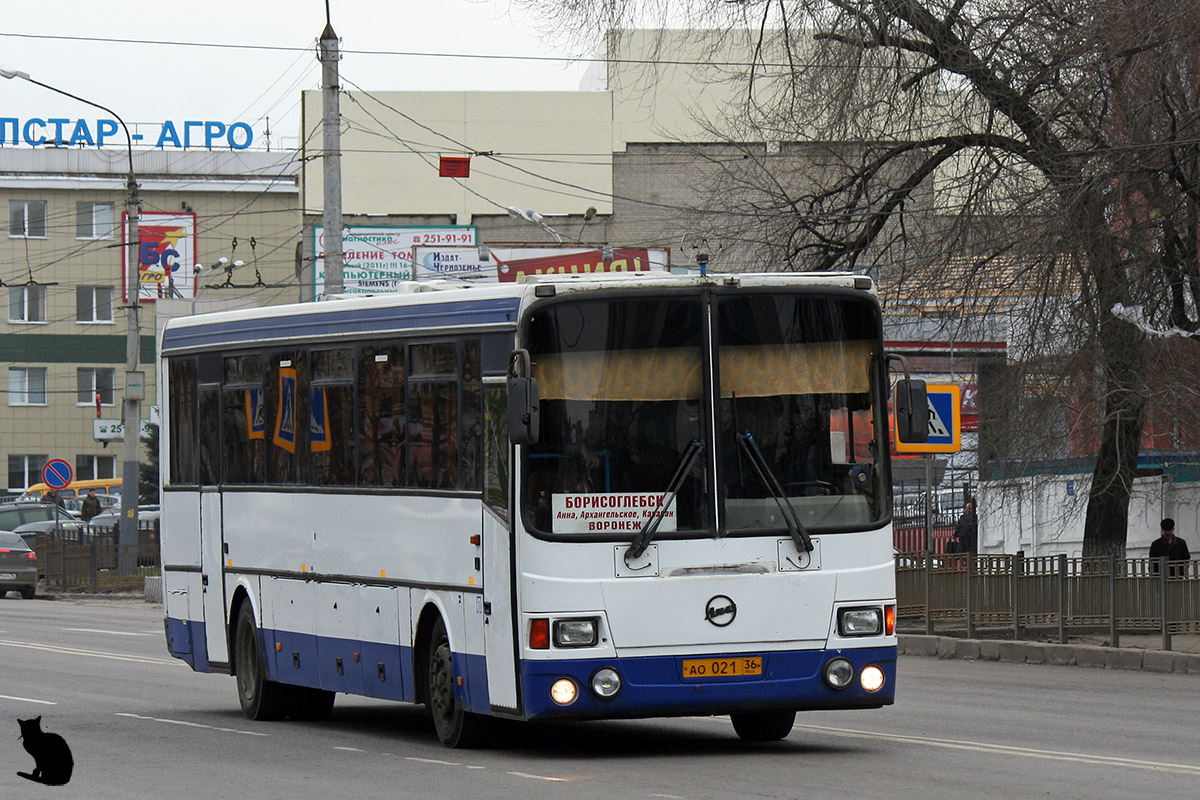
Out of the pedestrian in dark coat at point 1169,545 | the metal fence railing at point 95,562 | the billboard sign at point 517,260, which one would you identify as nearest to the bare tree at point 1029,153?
the pedestrian in dark coat at point 1169,545

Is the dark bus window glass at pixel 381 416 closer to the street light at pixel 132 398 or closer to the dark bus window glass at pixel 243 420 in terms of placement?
the dark bus window glass at pixel 243 420

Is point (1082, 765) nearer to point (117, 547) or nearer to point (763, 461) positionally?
point (763, 461)

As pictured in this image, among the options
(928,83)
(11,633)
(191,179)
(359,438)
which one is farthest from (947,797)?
(191,179)

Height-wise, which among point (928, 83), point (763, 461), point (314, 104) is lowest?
point (763, 461)

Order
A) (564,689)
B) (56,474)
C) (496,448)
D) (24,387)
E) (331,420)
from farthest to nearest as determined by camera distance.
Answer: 1. (24,387)
2. (56,474)
3. (331,420)
4. (496,448)
5. (564,689)

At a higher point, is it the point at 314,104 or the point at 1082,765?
the point at 314,104

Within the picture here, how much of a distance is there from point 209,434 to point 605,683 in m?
5.66

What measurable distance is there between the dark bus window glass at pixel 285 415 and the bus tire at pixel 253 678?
51.0 inches

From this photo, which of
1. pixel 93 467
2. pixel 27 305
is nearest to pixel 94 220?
pixel 27 305

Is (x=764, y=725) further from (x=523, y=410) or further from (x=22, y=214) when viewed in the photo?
(x=22, y=214)

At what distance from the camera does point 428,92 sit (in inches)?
2640

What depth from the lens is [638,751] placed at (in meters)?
12.2

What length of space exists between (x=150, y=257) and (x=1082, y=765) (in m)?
74.6

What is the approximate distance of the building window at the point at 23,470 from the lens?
8938 centimetres
